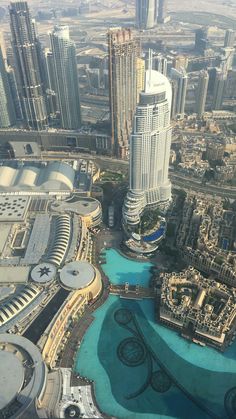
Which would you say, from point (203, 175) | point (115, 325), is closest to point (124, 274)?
point (115, 325)

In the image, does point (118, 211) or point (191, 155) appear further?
point (191, 155)

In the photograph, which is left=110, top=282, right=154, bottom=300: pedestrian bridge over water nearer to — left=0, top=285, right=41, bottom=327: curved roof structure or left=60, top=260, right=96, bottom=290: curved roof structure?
left=60, top=260, right=96, bottom=290: curved roof structure

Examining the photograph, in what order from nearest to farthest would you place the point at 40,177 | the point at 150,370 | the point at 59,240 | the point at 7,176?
the point at 150,370 < the point at 59,240 < the point at 7,176 < the point at 40,177

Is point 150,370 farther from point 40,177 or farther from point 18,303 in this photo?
point 40,177

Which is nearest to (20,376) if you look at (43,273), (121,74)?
(43,273)

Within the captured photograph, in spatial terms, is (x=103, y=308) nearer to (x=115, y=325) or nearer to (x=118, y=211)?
(x=115, y=325)

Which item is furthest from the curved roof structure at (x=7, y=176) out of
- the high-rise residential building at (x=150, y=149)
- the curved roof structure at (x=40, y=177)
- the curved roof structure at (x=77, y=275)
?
the curved roof structure at (x=77, y=275)
